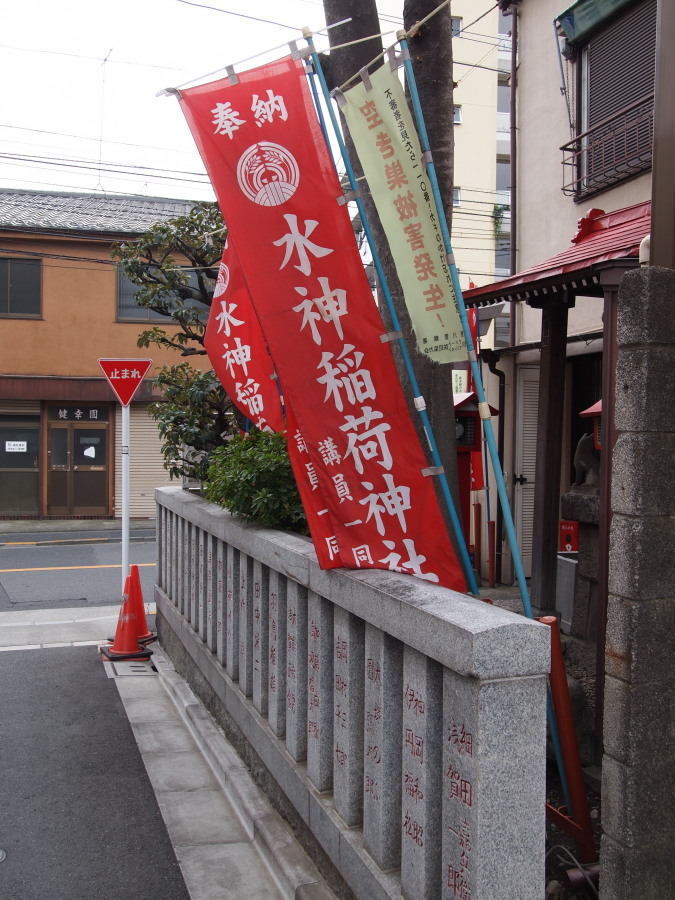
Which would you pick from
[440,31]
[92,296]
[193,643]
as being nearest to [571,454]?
[193,643]

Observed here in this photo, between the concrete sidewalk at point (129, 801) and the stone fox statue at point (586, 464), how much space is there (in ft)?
13.3

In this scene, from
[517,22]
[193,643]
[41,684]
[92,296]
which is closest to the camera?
[193,643]

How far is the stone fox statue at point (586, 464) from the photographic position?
7.53 meters

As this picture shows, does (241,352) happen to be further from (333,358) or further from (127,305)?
(127,305)

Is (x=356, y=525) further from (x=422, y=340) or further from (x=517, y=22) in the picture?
(x=517, y=22)

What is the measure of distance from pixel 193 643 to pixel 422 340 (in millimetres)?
3996

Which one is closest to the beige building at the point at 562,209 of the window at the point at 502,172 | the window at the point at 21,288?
the window at the point at 21,288

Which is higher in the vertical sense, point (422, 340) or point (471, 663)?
point (422, 340)

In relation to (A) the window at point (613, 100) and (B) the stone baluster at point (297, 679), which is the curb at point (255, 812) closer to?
(B) the stone baluster at point (297, 679)

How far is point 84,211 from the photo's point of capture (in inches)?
901

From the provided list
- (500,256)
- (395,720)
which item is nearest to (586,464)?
(395,720)

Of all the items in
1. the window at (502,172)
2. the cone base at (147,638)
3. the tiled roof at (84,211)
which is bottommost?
the cone base at (147,638)

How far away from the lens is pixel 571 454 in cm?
1062

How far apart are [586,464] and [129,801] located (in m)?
4.93
